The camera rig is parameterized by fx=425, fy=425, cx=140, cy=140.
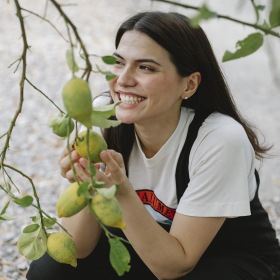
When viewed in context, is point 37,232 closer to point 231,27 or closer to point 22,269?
point 22,269

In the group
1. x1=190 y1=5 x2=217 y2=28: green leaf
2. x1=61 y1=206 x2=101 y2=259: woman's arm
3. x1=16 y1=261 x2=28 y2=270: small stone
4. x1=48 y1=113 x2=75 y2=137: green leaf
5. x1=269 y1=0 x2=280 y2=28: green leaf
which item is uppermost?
x1=269 y1=0 x2=280 y2=28: green leaf

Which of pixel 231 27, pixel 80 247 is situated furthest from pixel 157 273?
pixel 231 27

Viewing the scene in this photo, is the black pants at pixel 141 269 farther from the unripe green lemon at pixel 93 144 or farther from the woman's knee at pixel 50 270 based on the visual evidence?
the unripe green lemon at pixel 93 144

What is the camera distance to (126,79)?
1205 mm

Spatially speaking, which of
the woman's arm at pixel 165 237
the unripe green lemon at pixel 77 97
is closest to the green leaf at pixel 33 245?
the unripe green lemon at pixel 77 97

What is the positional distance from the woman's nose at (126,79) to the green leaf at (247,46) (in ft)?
2.63

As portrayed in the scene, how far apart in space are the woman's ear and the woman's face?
0.31ft

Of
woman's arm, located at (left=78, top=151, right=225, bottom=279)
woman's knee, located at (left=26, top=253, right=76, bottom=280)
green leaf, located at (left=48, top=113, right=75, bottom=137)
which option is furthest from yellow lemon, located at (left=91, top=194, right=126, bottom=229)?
woman's knee, located at (left=26, top=253, right=76, bottom=280)

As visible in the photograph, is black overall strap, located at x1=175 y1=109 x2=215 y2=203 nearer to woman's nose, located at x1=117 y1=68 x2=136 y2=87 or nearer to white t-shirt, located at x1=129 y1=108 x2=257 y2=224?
white t-shirt, located at x1=129 y1=108 x2=257 y2=224

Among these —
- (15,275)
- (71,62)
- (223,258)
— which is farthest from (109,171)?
(15,275)

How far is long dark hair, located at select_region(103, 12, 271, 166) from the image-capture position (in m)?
1.24

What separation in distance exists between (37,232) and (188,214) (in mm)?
636

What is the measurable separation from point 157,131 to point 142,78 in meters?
0.22

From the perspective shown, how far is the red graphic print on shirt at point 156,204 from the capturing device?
1392 millimetres
